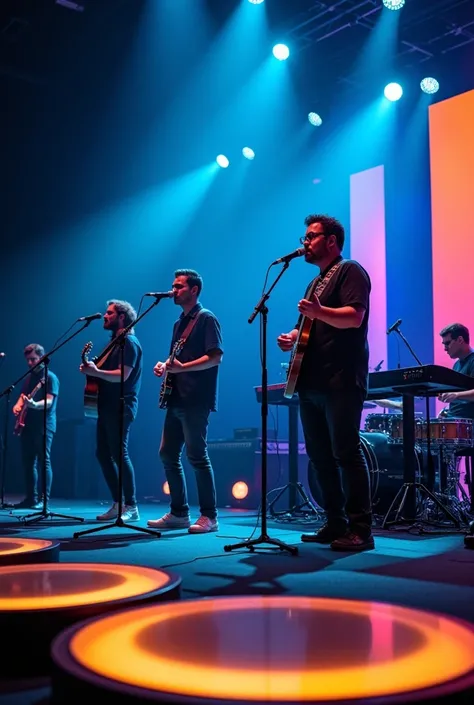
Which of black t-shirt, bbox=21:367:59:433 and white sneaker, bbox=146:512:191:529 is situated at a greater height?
black t-shirt, bbox=21:367:59:433

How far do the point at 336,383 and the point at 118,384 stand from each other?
7.95 ft

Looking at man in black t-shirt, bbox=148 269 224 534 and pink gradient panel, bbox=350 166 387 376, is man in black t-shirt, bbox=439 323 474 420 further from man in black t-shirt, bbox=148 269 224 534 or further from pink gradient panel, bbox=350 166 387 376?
man in black t-shirt, bbox=148 269 224 534

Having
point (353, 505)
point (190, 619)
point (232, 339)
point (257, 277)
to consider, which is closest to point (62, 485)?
point (232, 339)

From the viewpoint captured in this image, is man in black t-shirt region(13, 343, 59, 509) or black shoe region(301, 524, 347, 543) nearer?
black shoe region(301, 524, 347, 543)

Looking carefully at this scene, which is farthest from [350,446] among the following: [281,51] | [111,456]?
[281,51]

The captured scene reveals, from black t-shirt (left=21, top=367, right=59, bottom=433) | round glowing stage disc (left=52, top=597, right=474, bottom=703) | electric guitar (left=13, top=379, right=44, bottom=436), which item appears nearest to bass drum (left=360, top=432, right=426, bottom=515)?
black t-shirt (left=21, top=367, right=59, bottom=433)

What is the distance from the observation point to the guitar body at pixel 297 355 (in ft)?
12.7

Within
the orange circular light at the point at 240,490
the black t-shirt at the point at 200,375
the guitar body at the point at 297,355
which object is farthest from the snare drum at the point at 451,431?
the orange circular light at the point at 240,490

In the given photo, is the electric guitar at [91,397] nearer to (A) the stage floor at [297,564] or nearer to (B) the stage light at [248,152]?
(A) the stage floor at [297,564]

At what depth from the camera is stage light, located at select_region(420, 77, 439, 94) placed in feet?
27.5

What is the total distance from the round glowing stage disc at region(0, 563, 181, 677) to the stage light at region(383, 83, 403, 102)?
7.77m

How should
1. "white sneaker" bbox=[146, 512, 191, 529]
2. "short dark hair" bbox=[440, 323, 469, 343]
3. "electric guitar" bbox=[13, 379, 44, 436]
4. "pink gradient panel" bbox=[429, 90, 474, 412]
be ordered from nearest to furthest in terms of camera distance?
"white sneaker" bbox=[146, 512, 191, 529], "short dark hair" bbox=[440, 323, 469, 343], "electric guitar" bbox=[13, 379, 44, 436], "pink gradient panel" bbox=[429, 90, 474, 412]

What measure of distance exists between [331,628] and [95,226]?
9496mm

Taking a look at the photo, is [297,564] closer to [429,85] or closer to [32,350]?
[32,350]
